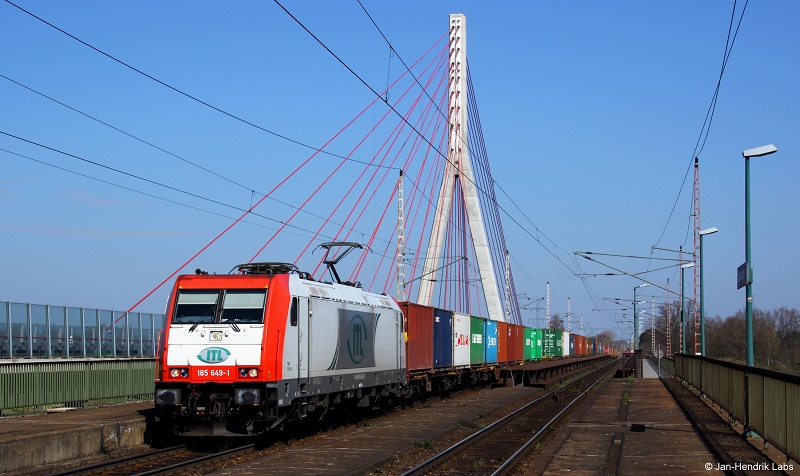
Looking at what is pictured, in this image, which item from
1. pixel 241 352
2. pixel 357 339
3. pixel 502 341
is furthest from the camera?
pixel 502 341

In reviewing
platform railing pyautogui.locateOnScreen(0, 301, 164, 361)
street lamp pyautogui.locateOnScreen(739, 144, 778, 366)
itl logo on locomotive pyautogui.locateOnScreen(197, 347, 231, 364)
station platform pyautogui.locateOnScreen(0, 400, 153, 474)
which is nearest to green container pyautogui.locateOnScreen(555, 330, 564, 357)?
platform railing pyautogui.locateOnScreen(0, 301, 164, 361)

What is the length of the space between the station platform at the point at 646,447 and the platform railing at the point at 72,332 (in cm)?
1021

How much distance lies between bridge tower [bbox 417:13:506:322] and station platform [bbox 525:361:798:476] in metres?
16.9

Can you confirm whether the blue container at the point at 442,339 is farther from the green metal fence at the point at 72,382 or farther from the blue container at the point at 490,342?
the green metal fence at the point at 72,382

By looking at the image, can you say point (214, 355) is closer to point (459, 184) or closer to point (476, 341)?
point (476, 341)

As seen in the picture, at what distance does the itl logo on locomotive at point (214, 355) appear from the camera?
644 inches

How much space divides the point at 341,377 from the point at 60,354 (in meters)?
6.88

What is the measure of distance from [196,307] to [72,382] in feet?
18.7

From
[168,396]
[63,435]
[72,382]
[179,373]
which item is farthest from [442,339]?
[63,435]

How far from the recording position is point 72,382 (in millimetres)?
20844

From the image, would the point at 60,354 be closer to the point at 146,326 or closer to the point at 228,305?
the point at 146,326

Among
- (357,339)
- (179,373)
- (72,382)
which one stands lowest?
(72,382)

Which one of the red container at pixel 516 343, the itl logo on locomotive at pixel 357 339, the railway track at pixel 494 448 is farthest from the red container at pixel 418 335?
the red container at pixel 516 343

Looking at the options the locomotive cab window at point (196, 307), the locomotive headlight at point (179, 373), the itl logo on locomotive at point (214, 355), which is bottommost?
the locomotive headlight at point (179, 373)
